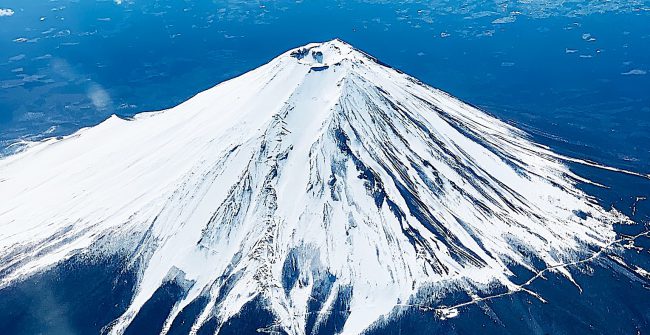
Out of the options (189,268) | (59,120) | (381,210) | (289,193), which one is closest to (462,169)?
(381,210)

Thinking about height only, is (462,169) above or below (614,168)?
above

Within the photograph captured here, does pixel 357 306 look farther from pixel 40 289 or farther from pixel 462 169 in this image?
pixel 40 289

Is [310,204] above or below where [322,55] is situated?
below

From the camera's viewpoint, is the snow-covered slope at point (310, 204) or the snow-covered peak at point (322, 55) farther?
the snow-covered peak at point (322, 55)

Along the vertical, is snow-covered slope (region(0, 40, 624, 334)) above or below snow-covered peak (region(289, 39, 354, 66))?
below

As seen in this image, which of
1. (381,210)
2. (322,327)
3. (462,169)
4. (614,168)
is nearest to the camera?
(322,327)

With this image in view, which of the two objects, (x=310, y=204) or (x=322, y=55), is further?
(x=322, y=55)

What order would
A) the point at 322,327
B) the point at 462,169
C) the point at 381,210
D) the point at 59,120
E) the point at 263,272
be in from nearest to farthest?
the point at 322,327
the point at 263,272
the point at 381,210
the point at 462,169
the point at 59,120

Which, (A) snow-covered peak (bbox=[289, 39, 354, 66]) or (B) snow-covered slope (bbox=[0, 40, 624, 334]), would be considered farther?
(A) snow-covered peak (bbox=[289, 39, 354, 66])
